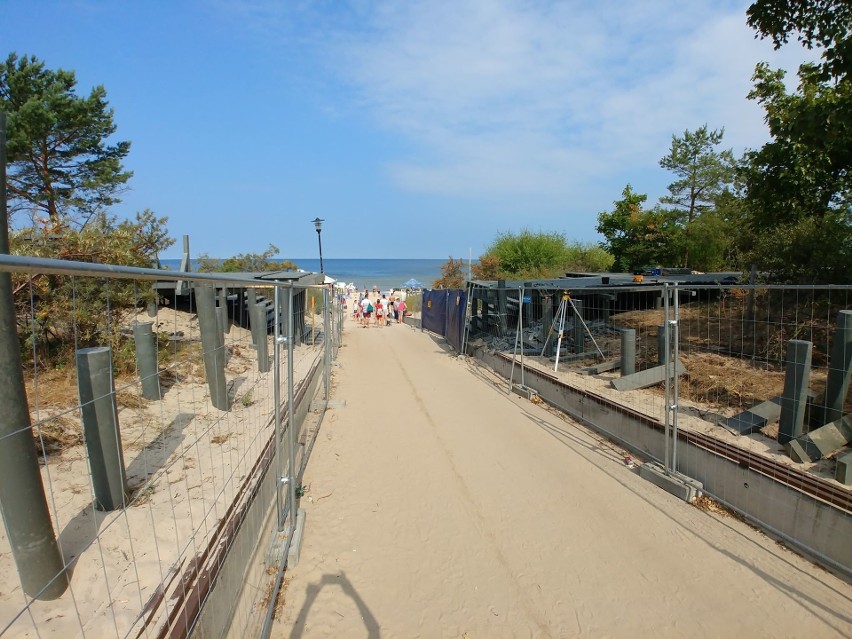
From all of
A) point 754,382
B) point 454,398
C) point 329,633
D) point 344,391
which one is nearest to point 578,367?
point 454,398

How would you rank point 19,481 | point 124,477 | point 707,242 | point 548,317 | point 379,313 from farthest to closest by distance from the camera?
point 707,242 → point 379,313 → point 548,317 → point 124,477 → point 19,481

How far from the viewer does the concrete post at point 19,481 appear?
9.04 ft

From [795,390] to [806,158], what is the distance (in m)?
5.96

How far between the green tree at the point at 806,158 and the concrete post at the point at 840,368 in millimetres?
2774

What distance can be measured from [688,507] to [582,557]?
5.18 feet

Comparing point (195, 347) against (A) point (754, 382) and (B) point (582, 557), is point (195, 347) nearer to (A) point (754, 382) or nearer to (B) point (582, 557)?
(B) point (582, 557)

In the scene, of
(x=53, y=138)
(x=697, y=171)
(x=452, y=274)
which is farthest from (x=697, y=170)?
(x=53, y=138)

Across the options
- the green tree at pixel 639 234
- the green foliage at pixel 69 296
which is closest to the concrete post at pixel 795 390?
the green foliage at pixel 69 296

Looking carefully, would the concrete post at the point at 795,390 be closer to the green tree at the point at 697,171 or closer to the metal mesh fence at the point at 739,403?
the metal mesh fence at the point at 739,403

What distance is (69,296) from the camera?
649 centimetres

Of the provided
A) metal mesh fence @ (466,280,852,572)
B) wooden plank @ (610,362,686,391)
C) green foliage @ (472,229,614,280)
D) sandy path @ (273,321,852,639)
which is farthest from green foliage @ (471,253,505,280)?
sandy path @ (273,321,852,639)

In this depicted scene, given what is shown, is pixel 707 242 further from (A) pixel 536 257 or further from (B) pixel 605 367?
(B) pixel 605 367

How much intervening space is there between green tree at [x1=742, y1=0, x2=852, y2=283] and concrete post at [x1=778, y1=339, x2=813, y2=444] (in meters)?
3.13

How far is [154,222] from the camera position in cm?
1291
